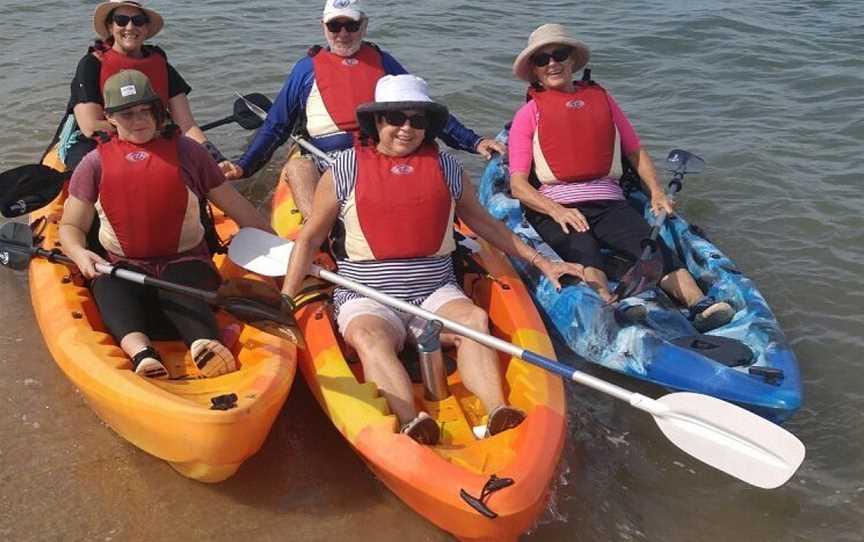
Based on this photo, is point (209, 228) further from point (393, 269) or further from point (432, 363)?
point (432, 363)

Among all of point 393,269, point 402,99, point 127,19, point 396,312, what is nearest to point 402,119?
point 402,99

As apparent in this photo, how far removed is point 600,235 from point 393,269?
1.49 m

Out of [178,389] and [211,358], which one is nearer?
[178,389]

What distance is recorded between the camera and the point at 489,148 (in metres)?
5.13

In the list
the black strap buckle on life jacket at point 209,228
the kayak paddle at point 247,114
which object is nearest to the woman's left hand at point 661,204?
the black strap buckle on life jacket at point 209,228

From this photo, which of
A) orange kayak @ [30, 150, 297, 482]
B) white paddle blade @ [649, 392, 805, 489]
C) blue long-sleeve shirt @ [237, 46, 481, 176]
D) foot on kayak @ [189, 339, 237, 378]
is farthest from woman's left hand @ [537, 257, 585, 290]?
foot on kayak @ [189, 339, 237, 378]

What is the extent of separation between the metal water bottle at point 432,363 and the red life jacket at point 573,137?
171 centimetres

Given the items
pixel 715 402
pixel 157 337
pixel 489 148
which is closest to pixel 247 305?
pixel 157 337

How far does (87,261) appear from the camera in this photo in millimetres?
3576

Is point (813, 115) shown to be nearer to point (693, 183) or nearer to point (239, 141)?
point (693, 183)

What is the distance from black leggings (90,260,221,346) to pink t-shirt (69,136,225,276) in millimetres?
70

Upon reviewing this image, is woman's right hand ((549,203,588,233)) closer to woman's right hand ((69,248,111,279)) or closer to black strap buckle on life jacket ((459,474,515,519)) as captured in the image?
black strap buckle on life jacket ((459,474,515,519))

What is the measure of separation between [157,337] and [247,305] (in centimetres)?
52

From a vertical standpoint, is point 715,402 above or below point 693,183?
above
